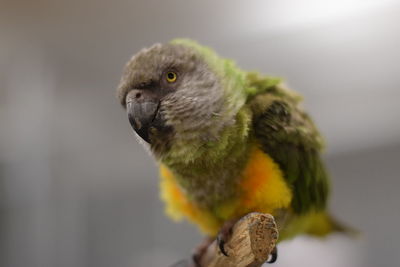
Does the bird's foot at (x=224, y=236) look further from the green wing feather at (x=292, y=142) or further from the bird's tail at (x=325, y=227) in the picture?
the bird's tail at (x=325, y=227)

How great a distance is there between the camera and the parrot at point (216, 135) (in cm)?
107

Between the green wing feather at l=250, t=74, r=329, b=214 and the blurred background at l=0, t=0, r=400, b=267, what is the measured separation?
110cm

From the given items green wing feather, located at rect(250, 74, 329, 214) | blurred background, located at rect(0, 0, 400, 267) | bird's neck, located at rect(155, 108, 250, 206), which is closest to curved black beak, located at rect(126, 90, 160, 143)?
bird's neck, located at rect(155, 108, 250, 206)

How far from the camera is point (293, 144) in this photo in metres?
1.19

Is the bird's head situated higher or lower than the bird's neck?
higher

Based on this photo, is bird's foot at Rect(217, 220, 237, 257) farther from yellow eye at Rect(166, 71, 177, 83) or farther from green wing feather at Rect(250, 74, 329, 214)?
yellow eye at Rect(166, 71, 177, 83)

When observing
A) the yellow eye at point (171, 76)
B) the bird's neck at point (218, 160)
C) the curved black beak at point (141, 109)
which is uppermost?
the yellow eye at point (171, 76)

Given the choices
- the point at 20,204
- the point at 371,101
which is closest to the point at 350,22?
the point at 371,101

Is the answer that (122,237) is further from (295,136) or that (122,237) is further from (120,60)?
(295,136)

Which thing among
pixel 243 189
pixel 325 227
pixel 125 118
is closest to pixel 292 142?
pixel 243 189

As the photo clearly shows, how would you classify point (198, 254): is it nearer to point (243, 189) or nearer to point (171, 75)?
point (243, 189)

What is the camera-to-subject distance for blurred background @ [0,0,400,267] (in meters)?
2.37

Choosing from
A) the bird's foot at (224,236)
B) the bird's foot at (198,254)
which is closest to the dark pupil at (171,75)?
the bird's foot at (224,236)

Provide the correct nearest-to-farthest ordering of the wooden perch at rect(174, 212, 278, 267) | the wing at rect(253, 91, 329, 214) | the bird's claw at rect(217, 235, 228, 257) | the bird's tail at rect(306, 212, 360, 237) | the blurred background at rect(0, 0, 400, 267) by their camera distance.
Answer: the wooden perch at rect(174, 212, 278, 267)
the bird's claw at rect(217, 235, 228, 257)
the wing at rect(253, 91, 329, 214)
the bird's tail at rect(306, 212, 360, 237)
the blurred background at rect(0, 0, 400, 267)
